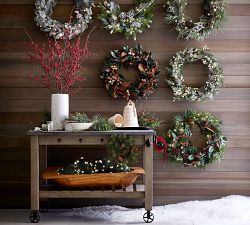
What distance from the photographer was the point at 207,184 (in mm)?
5039

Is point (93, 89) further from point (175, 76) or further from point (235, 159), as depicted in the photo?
point (235, 159)

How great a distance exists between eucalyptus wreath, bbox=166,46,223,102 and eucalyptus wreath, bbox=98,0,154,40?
1.52 feet

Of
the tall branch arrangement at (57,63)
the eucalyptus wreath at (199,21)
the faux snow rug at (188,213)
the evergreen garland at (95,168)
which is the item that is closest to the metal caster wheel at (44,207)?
the faux snow rug at (188,213)

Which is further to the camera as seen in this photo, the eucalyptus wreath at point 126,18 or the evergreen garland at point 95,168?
the eucalyptus wreath at point 126,18

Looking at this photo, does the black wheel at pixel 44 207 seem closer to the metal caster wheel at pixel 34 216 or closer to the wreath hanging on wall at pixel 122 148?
the metal caster wheel at pixel 34 216

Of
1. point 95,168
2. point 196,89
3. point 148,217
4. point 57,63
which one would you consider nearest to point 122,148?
point 95,168

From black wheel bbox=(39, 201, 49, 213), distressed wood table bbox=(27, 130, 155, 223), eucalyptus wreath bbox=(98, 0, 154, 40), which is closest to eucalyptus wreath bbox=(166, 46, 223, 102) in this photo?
eucalyptus wreath bbox=(98, 0, 154, 40)

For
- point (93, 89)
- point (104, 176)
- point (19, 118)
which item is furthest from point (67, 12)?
point (104, 176)

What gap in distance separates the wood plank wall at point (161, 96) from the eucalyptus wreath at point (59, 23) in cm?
13

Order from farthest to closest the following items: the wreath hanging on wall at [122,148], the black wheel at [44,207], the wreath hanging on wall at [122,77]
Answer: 1. the wreath hanging on wall at [122,77]
2. the black wheel at [44,207]
3. the wreath hanging on wall at [122,148]

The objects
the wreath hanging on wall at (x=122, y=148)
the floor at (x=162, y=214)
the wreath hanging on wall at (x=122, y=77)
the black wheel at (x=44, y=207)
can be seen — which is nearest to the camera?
the wreath hanging on wall at (x=122, y=148)

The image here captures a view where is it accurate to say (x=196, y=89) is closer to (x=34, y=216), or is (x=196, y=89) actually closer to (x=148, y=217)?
(x=148, y=217)

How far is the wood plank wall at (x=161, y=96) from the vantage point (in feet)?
16.5

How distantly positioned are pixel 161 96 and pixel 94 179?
1.23 m
